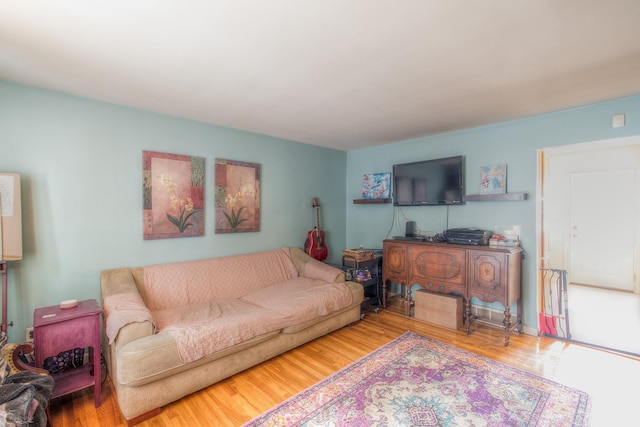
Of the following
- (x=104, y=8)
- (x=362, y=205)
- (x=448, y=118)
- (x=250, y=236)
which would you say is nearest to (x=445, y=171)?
(x=448, y=118)

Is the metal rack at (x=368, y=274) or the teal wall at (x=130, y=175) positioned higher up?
the teal wall at (x=130, y=175)

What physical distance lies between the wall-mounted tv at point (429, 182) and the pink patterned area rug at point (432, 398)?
185 cm

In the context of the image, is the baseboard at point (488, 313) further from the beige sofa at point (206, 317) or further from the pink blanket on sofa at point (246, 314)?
the pink blanket on sofa at point (246, 314)

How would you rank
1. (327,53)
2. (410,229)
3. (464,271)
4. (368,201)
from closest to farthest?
(327,53) → (464,271) → (410,229) → (368,201)

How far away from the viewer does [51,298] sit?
90.9 inches

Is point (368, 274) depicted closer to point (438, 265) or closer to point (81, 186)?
point (438, 265)

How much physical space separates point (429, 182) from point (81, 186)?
3.74m

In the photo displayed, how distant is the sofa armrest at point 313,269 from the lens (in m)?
3.31

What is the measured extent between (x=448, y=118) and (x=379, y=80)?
52.0 inches

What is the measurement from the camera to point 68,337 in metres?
1.84

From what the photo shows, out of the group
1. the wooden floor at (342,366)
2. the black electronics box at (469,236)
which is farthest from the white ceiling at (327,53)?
the wooden floor at (342,366)

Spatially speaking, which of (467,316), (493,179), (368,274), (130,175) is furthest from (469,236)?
(130,175)

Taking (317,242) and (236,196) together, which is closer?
(236,196)

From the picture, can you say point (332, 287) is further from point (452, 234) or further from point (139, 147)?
point (139, 147)
